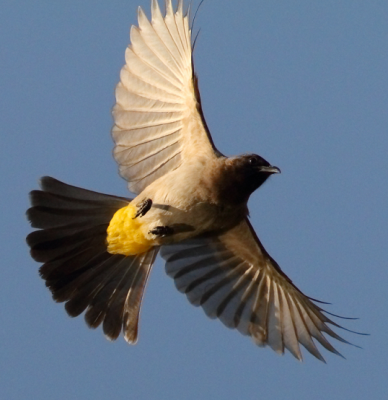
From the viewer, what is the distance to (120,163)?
38.1 ft

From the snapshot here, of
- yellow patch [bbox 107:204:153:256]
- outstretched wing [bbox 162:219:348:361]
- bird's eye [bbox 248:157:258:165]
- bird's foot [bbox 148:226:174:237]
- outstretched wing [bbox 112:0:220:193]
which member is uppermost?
Result: outstretched wing [bbox 112:0:220:193]

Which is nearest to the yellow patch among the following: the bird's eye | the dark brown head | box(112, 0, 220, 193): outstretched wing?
box(112, 0, 220, 193): outstretched wing

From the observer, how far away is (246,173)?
36.4ft

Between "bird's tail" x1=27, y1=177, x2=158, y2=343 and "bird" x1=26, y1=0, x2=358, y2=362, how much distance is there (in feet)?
0.04

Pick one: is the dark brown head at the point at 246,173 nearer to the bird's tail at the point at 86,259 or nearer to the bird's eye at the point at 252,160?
the bird's eye at the point at 252,160

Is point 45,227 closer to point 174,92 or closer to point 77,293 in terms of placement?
point 77,293

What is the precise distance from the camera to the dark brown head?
36.2ft

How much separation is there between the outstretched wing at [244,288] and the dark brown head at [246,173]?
1.65 ft

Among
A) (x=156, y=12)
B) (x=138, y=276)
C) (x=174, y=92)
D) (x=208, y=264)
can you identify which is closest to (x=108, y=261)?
(x=138, y=276)

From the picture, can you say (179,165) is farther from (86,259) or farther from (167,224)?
(86,259)

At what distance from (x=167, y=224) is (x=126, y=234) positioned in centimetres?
53

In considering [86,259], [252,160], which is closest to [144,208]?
[86,259]

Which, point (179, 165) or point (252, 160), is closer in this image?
point (252, 160)

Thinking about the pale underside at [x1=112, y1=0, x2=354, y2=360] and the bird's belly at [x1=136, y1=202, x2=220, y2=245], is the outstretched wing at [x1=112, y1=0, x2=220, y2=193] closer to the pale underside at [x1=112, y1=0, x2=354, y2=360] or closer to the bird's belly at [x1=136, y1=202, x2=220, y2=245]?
the pale underside at [x1=112, y1=0, x2=354, y2=360]
